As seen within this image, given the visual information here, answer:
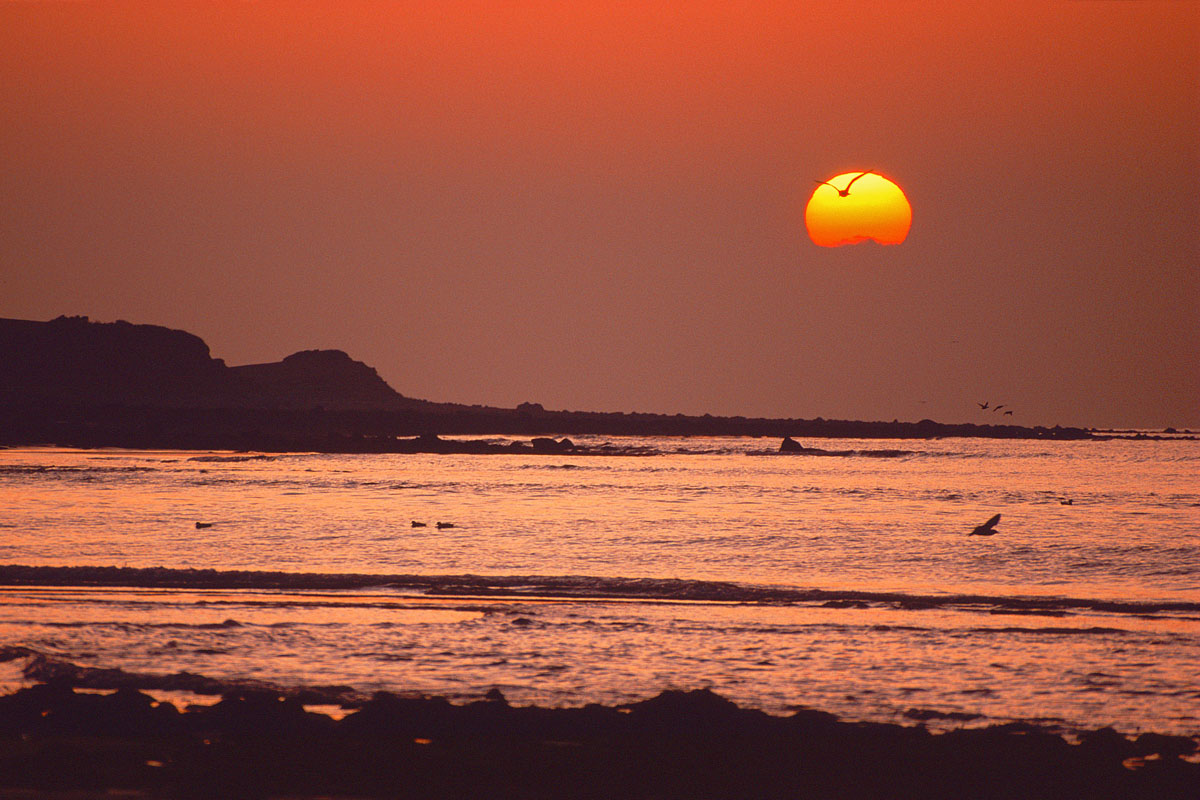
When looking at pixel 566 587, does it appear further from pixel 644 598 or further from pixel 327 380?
pixel 327 380

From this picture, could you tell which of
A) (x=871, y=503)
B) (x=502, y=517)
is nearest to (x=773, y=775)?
(x=502, y=517)

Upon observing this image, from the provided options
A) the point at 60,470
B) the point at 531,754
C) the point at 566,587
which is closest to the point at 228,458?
the point at 60,470

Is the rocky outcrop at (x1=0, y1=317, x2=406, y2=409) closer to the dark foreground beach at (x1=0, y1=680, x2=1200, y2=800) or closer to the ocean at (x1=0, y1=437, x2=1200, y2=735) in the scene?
the ocean at (x1=0, y1=437, x2=1200, y2=735)

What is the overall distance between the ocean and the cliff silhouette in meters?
39.3

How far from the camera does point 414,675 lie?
12930 millimetres

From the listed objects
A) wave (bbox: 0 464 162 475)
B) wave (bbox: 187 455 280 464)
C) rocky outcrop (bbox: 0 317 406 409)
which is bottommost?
wave (bbox: 0 464 162 475)

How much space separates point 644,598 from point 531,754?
9.64 m

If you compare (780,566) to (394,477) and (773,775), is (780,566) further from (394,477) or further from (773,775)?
(394,477)

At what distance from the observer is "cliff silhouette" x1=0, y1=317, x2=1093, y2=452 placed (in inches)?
3319

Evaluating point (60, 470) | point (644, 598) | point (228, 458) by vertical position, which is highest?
point (228, 458)

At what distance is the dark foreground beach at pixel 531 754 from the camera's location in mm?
8930

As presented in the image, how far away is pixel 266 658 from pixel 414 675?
1965 millimetres

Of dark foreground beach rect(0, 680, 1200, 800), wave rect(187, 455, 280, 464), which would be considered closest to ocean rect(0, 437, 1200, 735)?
dark foreground beach rect(0, 680, 1200, 800)

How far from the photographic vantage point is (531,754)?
9688 mm
